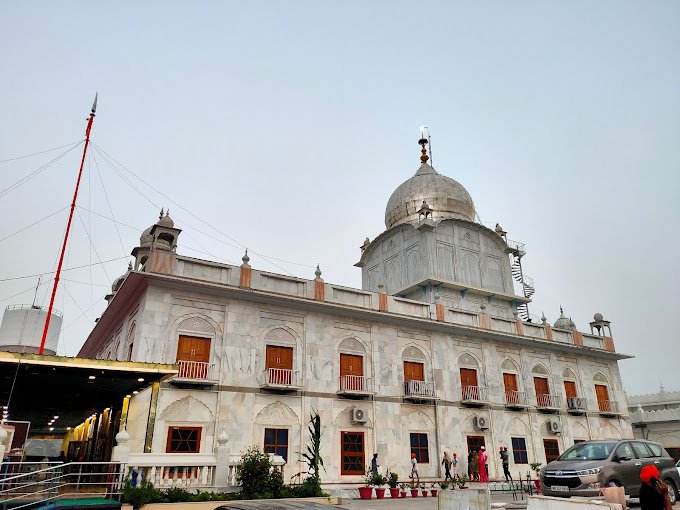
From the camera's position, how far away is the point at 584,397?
1173 inches

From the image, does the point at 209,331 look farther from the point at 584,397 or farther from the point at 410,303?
the point at 584,397

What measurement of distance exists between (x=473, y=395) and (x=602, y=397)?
11.1m

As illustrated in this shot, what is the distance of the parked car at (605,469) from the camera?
11.6 m

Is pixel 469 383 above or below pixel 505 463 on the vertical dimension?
above

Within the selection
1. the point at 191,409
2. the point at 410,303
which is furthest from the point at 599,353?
the point at 191,409

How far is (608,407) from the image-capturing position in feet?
101

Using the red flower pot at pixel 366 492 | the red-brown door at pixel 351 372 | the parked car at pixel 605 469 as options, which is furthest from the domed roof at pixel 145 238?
the parked car at pixel 605 469

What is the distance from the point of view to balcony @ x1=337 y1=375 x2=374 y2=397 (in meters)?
21.7

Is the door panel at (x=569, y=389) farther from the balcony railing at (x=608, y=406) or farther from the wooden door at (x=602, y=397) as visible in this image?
the balcony railing at (x=608, y=406)

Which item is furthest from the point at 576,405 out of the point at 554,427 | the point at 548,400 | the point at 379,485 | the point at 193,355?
the point at 193,355

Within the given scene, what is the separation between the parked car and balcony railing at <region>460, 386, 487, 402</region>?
1148 centimetres

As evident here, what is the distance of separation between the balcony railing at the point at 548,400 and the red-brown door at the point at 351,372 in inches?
451

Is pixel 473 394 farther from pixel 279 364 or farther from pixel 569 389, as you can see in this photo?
pixel 279 364

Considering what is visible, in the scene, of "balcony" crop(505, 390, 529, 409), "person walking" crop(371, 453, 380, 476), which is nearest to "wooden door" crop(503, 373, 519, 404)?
"balcony" crop(505, 390, 529, 409)
